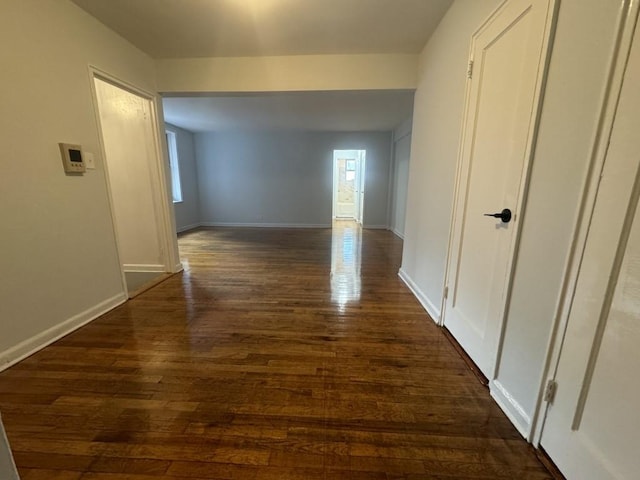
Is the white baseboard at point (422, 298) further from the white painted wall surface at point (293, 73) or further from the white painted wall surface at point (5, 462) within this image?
the white painted wall surface at point (5, 462)

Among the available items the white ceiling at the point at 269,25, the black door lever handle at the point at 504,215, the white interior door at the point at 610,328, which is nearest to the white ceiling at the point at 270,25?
the white ceiling at the point at 269,25

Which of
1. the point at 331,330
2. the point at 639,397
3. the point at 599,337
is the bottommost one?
the point at 331,330

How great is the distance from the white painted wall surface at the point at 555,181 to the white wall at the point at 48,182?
2944 millimetres

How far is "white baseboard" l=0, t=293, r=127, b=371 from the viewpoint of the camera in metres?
1.65

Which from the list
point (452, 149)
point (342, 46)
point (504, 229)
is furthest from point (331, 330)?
point (342, 46)

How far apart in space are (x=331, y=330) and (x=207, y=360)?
0.91 m

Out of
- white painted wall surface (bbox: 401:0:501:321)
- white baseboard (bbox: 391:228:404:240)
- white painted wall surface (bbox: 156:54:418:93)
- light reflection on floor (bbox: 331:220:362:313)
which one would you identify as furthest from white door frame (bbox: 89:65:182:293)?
white baseboard (bbox: 391:228:404:240)

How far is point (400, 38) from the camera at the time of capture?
7.97 ft

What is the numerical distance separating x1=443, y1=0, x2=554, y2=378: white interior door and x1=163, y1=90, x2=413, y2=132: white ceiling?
2064mm

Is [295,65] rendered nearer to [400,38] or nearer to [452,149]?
[400,38]

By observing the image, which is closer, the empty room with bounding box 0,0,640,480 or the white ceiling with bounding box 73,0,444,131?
the empty room with bounding box 0,0,640,480

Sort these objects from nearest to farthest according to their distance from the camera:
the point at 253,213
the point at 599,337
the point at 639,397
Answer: the point at 639,397 < the point at 599,337 < the point at 253,213

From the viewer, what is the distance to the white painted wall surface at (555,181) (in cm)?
91

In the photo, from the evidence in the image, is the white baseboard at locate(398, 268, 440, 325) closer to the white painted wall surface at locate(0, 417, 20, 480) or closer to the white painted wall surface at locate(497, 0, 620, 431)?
the white painted wall surface at locate(497, 0, 620, 431)
